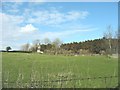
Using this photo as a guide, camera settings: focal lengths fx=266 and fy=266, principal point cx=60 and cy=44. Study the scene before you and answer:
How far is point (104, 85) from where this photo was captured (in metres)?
7.65

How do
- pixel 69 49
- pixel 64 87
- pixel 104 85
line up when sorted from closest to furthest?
pixel 64 87 → pixel 104 85 → pixel 69 49

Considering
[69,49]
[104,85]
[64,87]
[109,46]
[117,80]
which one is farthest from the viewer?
[109,46]

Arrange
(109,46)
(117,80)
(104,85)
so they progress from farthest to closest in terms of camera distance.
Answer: (109,46) < (117,80) < (104,85)

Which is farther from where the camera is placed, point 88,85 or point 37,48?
point 37,48

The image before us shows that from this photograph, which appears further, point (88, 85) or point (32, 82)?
point (88, 85)

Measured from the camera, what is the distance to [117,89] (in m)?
7.23

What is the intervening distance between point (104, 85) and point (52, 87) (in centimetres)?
169

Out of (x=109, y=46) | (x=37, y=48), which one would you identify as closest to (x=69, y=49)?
(x=37, y=48)

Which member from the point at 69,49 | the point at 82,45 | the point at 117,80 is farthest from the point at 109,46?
the point at 117,80

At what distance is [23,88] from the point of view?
6.54 meters

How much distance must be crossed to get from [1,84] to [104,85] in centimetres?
292

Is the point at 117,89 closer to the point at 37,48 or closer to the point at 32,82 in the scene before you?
the point at 32,82

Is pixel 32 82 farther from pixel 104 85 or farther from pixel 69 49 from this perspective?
pixel 69 49

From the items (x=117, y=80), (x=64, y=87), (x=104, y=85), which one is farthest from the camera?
(x=117, y=80)
